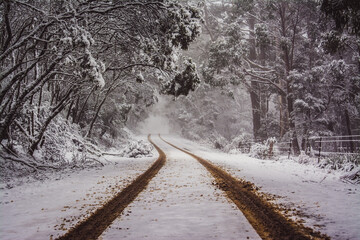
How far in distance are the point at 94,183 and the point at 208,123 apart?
32.5 meters

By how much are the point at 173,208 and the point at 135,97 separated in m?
19.1

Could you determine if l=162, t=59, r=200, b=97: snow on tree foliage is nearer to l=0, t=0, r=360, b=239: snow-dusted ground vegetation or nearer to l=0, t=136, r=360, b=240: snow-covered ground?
l=0, t=0, r=360, b=239: snow-dusted ground vegetation

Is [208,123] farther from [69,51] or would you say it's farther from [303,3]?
[69,51]

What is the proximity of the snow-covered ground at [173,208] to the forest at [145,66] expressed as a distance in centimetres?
370

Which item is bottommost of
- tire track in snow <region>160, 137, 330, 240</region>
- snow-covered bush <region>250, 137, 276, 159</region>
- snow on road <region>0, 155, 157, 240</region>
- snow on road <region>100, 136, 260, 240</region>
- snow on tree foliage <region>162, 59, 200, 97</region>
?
snow on road <region>0, 155, 157, 240</region>

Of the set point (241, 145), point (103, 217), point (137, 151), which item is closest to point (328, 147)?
point (241, 145)

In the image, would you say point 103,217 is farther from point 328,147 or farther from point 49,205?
point 328,147

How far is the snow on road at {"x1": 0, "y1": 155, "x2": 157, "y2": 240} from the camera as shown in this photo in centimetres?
383

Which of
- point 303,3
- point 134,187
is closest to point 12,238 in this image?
point 134,187

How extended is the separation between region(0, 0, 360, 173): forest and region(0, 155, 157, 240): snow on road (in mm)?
3056

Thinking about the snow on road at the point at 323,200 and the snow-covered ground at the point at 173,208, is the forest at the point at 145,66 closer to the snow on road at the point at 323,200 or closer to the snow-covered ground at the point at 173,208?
the snow-covered ground at the point at 173,208

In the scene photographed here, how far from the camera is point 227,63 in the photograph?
1906 centimetres

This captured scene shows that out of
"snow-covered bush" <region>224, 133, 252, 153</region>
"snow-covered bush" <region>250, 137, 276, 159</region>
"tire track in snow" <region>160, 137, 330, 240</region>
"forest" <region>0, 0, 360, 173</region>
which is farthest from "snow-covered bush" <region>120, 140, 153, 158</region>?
"tire track in snow" <region>160, 137, 330, 240</region>

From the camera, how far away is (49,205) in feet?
17.3
